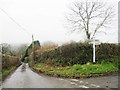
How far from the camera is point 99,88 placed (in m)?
11.6

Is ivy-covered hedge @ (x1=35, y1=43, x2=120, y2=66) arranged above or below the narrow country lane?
above

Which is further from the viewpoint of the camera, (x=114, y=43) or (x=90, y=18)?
(x=90, y=18)

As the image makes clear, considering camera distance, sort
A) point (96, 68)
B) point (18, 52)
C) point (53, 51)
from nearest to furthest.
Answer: point (96, 68)
point (53, 51)
point (18, 52)

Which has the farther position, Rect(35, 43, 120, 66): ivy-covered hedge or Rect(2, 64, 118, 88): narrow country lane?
Rect(35, 43, 120, 66): ivy-covered hedge

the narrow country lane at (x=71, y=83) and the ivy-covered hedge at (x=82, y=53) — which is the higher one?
the ivy-covered hedge at (x=82, y=53)

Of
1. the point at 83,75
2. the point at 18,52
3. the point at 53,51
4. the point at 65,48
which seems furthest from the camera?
the point at 18,52

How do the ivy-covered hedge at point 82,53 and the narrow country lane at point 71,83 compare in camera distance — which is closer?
the narrow country lane at point 71,83

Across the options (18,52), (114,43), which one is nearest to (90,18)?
(114,43)

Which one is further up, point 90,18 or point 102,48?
point 90,18

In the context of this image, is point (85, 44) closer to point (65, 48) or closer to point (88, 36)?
point (65, 48)

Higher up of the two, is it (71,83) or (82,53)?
(82,53)

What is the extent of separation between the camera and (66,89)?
11.8 m

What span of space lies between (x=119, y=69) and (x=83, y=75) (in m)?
2.79

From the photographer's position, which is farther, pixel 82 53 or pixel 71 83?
pixel 82 53
